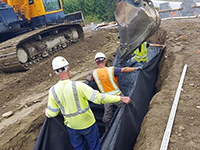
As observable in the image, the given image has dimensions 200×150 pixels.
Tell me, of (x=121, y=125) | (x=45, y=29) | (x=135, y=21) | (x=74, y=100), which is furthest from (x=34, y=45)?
(x=121, y=125)

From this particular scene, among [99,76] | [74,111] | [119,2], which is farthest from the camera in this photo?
[119,2]

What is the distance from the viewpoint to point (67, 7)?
88.0 ft

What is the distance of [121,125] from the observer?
329 cm

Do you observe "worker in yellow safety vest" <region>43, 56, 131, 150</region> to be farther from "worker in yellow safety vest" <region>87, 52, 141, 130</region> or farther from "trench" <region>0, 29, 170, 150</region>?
"worker in yellow safety vest" <region>87, 52, 141, 130</region>

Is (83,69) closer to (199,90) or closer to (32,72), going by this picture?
(32,72)

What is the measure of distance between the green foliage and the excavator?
14761mm

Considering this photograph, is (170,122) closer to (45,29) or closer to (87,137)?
(87,137)

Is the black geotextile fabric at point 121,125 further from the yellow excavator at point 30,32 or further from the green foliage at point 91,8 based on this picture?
the green foliage at point 91,8

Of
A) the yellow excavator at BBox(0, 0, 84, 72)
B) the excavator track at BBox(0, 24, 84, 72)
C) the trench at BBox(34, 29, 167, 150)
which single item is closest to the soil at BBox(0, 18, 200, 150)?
the trench at BBox(34, 29, 167, 150)

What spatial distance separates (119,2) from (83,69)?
3.77 metres

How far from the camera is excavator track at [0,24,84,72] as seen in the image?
765cm

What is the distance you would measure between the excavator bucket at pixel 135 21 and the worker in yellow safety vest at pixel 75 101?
2.48m

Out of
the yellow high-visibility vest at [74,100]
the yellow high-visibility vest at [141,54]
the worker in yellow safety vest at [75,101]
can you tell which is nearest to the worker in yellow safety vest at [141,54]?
the yellow high-visibility vest at [141,54]

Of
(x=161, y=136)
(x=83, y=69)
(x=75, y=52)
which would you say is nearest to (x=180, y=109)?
(x=161, y=136)
